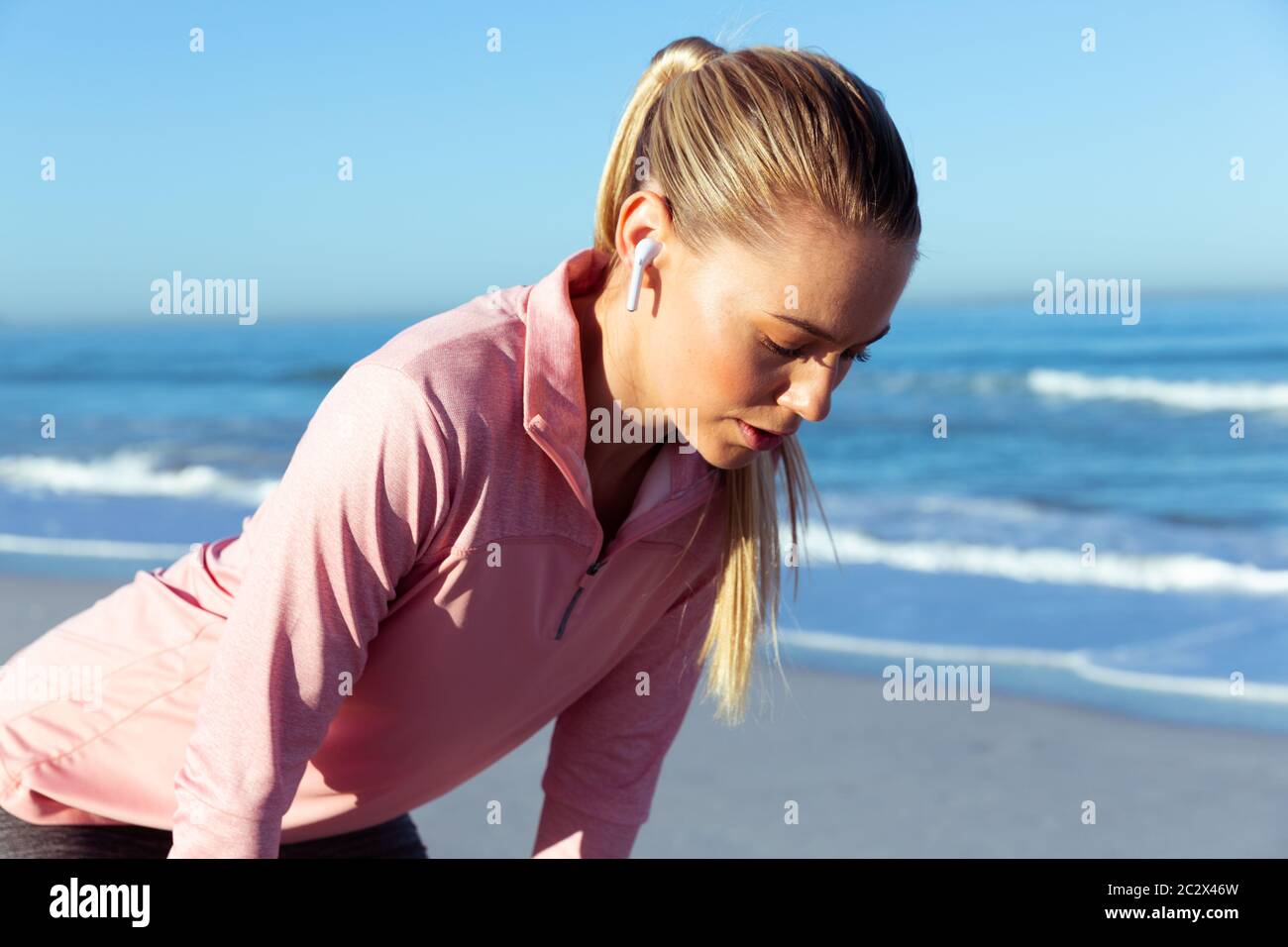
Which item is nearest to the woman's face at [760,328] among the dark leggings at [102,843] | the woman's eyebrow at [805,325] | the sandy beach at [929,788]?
the woman's eyebrow at [805,325]

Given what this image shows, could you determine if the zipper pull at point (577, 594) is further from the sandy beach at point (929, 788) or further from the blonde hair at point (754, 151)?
the sandy beach at point (929, 788)

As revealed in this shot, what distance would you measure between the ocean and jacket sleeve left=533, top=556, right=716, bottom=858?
0.70 feet

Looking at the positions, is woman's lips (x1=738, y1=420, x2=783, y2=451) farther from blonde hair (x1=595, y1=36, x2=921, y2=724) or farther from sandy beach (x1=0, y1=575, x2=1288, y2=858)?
sandy beach (x1=0, y1=575, x2=1288, y2=858)

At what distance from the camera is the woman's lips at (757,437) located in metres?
1.81

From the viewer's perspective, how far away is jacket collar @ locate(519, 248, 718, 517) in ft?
5.61

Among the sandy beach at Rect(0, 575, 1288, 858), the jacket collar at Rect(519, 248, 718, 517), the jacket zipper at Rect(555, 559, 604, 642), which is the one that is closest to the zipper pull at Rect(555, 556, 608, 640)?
the jacket zipper at Rect(555, 559, 604, 642)

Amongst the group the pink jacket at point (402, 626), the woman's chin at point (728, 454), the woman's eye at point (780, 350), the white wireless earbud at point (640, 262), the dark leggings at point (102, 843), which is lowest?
the dark leggings at point (102, 843)

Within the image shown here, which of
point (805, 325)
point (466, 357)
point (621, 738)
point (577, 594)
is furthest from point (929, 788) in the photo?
point (466, 357)

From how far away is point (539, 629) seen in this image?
187 centimetres

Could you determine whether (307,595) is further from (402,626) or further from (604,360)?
(604,360)

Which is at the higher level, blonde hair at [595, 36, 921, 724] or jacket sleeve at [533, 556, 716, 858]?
blonde hair at [595, 36, 921, 724]

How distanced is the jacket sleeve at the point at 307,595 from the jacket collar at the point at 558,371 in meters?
0.18
